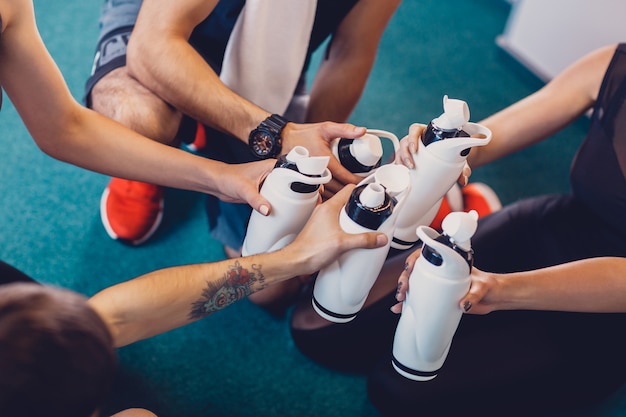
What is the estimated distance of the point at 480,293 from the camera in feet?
2.94

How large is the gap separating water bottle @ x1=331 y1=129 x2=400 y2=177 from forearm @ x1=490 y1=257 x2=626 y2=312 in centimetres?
29

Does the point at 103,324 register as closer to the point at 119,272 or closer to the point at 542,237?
the point at 119,272

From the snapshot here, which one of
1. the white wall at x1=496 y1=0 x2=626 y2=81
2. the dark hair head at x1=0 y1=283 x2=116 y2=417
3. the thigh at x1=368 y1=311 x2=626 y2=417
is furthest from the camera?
the white wall at x1=496 y1=0 x2=626 y2=81

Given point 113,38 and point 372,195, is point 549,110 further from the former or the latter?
point 113,38

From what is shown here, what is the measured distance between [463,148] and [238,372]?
0.72 m

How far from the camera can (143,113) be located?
4.36 ft

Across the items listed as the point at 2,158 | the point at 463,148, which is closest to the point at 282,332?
the point at 463,148

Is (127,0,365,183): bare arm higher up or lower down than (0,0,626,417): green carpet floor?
higher up

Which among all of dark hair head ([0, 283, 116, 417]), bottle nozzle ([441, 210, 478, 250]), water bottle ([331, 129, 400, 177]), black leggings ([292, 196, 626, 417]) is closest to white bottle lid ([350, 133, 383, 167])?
water bottle ([331, 129, 400, 177])

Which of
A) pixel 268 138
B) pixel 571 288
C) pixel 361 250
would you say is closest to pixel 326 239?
pixel 361 250

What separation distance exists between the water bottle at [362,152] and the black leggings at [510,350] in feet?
1.01

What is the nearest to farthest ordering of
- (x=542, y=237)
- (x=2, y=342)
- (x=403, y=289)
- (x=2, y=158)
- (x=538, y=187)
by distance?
(x=2, y=342), (x=403, y=289), (x=542, y=237), (x=2, y=158), (x=538, y=187)

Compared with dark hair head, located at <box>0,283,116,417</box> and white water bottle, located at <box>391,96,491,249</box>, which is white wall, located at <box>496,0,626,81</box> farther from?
dark hair head, located at <box>0,283,116,417</box>

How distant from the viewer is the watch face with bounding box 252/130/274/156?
1.16 meters
